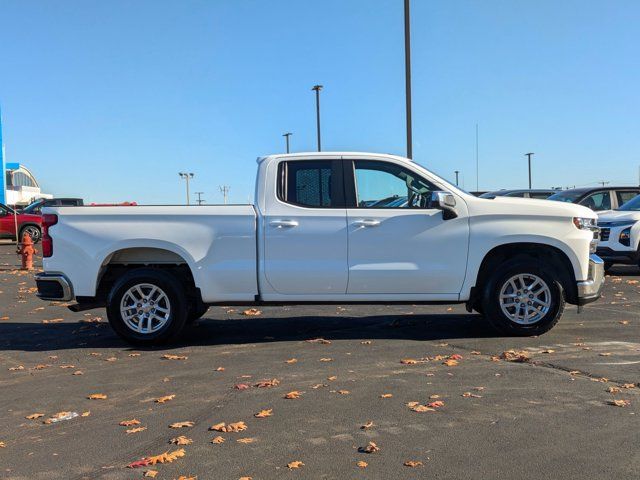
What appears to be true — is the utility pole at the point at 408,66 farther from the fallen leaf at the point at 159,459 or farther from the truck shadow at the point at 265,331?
the fallen leaf at the point at 159,459

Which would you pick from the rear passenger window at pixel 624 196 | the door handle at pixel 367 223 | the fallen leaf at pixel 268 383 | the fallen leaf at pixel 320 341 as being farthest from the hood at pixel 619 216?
the fallen leaf at pixel 268 383

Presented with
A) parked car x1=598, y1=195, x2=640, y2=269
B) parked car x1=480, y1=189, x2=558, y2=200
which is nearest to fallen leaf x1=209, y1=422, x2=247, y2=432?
parked car x1=598, y1=195, x2=640, y2=269

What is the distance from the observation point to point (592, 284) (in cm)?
679

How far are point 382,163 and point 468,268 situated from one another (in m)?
1.49

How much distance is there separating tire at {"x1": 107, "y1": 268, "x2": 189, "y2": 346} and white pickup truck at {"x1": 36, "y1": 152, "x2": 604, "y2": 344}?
11mm

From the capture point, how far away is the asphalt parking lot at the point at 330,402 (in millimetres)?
3539

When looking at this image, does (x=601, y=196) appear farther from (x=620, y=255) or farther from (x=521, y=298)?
(x=521, y=298)

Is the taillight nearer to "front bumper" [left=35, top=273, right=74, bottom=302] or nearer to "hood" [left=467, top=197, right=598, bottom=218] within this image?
"front bumper" [left=35, top=273, right=74, bottom=302]

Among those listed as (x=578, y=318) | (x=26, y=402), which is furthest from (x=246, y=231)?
(x=578, y=318)

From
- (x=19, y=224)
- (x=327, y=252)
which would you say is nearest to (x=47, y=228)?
(x=327, y=252)

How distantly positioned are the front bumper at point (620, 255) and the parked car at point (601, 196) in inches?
85.0

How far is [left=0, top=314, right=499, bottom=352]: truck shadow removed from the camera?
7004mm

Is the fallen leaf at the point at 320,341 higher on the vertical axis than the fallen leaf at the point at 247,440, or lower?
higher

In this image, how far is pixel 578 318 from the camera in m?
7.91
